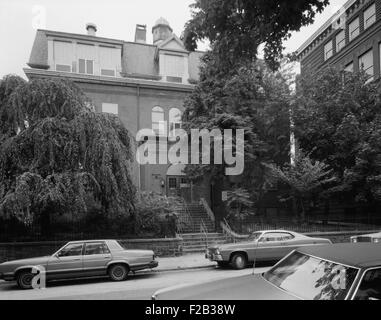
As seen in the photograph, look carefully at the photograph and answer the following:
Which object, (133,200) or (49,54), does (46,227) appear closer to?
(133,200)

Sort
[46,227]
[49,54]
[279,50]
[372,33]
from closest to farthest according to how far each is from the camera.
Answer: [279,50], [46,227], [49,54], [372,33]

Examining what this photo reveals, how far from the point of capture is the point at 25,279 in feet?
37.7

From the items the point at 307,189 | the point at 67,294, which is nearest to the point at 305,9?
the point at 67,294

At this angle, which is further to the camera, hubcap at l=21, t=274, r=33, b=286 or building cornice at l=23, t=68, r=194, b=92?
building cornice at l=23, t=68, r=194, b=92

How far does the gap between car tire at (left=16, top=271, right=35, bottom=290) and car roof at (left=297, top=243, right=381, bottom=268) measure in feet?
30.2

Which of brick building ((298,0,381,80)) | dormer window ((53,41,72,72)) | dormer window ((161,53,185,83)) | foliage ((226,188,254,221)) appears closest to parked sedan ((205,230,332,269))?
foliage ((226,188,254,221))

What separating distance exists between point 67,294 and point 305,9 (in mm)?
8989

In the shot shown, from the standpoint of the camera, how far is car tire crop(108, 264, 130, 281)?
39.6 feet

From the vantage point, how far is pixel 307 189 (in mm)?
22156

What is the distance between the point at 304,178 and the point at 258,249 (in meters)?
9.00

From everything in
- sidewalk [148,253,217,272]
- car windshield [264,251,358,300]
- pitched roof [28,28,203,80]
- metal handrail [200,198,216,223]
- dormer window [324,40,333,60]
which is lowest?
sidewalk [148,253,217,272]

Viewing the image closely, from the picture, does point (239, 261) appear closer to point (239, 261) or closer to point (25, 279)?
point (239, 261)

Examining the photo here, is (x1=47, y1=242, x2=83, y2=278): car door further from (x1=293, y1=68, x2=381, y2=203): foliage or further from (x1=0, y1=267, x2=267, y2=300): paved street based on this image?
(x1=293, y1=68, x2=381, y2=203): foliage

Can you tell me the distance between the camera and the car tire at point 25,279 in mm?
11375
